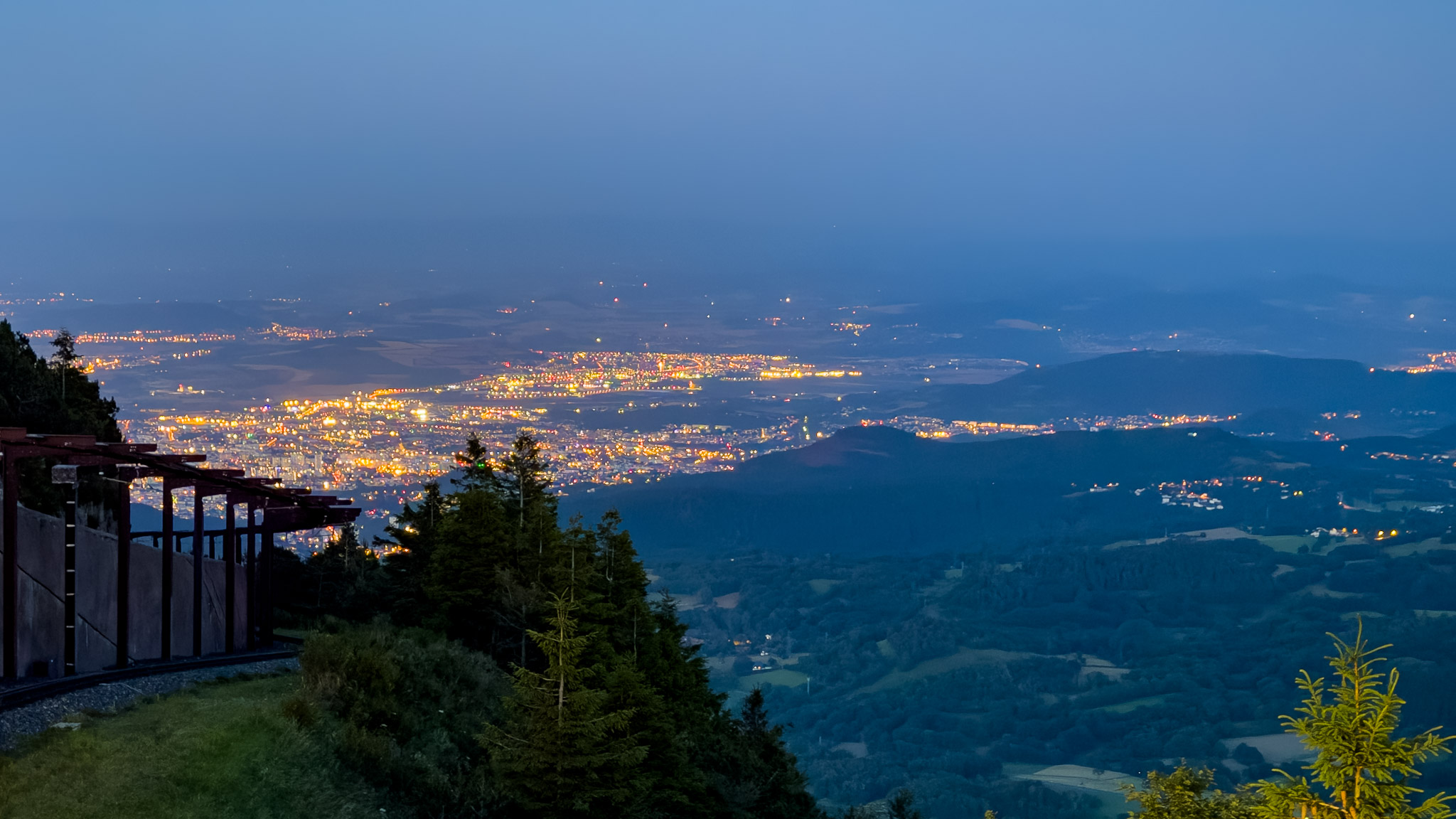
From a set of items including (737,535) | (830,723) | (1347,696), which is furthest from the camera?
(737,535)

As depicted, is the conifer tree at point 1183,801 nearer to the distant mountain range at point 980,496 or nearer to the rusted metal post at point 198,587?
the rusted metal post at point 198,587

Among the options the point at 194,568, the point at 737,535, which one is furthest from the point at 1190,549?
the point at 194,568

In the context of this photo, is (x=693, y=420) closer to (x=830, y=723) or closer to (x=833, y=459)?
(x=833, y=459)

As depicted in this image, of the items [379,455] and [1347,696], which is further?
[379,455]

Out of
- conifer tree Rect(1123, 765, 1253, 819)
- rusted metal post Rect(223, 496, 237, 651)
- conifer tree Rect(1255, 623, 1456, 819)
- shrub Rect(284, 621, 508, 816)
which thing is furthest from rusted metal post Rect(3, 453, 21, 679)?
conifer tree Rect(1255, 623, 1456, 819)

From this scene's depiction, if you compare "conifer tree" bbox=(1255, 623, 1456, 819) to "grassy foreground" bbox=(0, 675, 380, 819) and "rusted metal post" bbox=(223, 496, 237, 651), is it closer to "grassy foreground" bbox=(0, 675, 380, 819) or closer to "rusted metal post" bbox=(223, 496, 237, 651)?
"grassy foreground" bbox=(0, 675, 380, 819)

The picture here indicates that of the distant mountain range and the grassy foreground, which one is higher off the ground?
the grassy foreground

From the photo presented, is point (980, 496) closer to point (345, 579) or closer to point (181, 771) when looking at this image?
point (345, 579)
